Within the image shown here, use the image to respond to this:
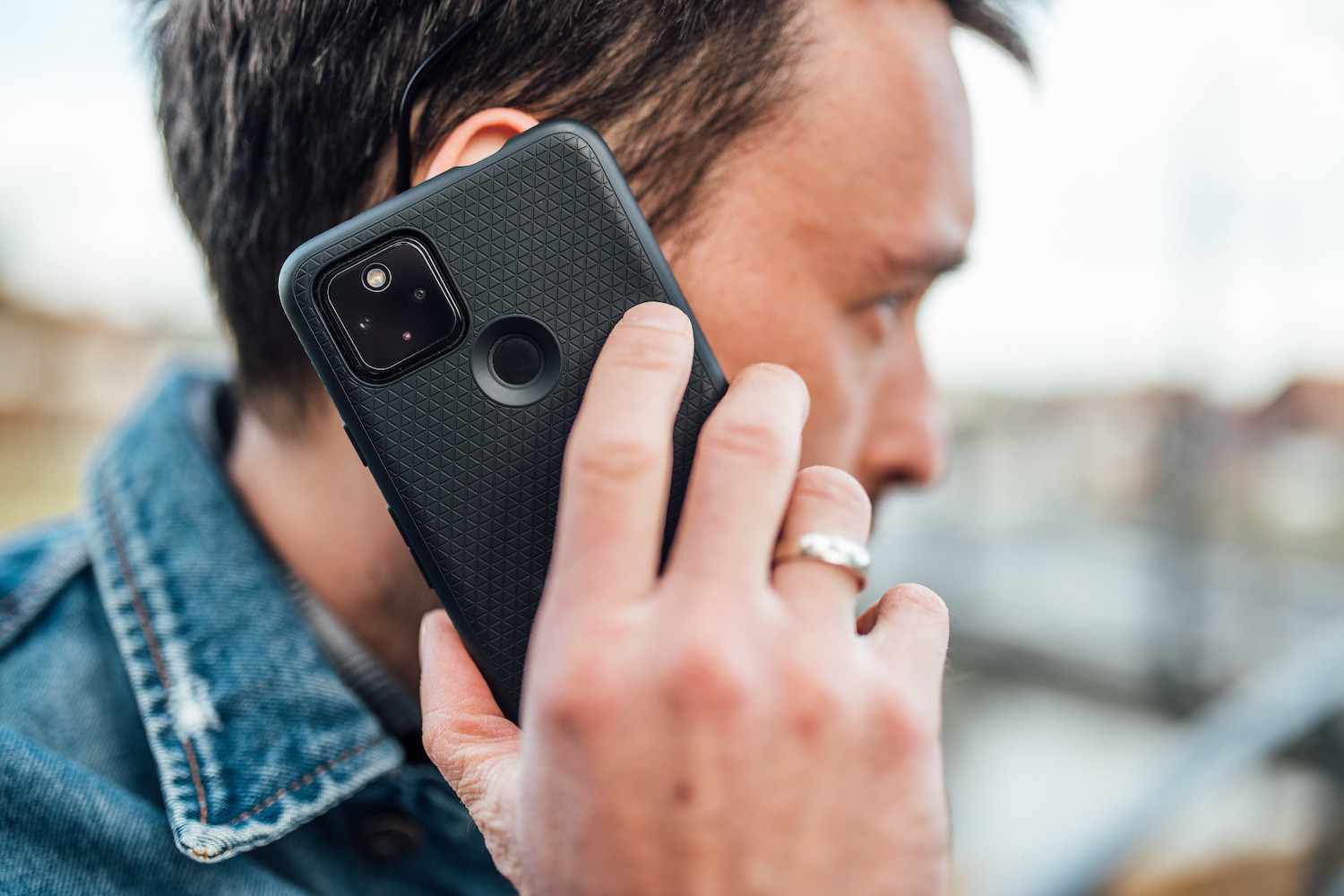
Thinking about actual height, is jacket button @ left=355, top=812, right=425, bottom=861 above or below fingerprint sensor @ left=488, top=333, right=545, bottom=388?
below

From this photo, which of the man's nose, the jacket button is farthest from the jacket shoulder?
the man's nose

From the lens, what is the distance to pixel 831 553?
1.82ft

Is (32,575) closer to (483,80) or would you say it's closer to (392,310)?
(392,310)

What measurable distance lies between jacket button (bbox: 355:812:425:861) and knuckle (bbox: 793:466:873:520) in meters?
0.69

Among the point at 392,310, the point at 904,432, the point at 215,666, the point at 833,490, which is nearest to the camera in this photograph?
the point at 833,490

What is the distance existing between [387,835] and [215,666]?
28 cm

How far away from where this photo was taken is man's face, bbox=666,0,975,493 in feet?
2.95

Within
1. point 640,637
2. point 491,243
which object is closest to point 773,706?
point 640,637

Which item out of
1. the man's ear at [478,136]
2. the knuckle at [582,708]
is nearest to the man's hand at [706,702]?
the knuckle at [582,708]

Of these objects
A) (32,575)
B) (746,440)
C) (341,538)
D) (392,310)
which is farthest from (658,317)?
(32,575)

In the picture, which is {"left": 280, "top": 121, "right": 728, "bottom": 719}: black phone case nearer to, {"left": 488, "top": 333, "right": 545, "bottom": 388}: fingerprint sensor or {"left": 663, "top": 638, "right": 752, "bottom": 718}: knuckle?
{"left": 488, "top": 333, "right": 545, "bottom": 388}: fingerprint sensor

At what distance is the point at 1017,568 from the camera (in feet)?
28.9

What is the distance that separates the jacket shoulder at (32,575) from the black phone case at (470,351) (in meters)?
0.58

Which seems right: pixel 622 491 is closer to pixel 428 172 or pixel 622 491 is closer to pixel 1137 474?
pixel 428 172
